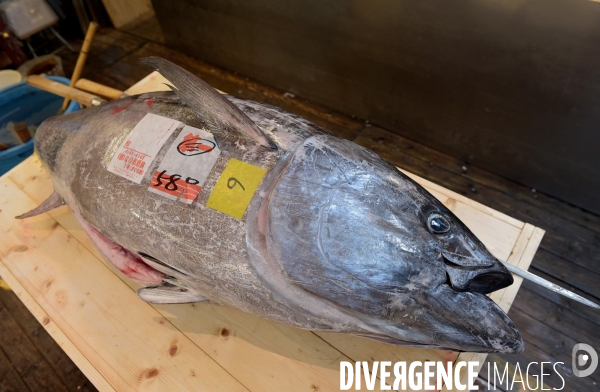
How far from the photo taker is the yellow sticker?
101 centimetres

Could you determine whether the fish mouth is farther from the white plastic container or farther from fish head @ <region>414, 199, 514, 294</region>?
the white plastic container

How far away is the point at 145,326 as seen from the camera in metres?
1.45

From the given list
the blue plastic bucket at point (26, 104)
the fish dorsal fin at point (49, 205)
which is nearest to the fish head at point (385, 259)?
the fish dorsal fin at point (49, 205)

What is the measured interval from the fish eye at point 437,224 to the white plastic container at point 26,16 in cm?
400

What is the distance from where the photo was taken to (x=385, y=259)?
2.85 ft

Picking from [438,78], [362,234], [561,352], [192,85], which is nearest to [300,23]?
[438,78]

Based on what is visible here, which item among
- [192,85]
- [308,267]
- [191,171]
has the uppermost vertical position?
[192,85]

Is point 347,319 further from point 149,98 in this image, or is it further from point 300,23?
point 300,23

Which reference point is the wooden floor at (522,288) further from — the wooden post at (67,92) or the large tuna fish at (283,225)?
the wooden post at (67,92)

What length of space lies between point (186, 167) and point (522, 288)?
189 cm

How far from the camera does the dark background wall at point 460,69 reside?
1.67 meters

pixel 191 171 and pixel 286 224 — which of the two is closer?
pixel 286 224

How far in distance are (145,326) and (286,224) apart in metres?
0.89

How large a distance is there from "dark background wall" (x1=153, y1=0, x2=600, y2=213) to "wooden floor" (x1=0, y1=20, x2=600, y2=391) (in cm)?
10
